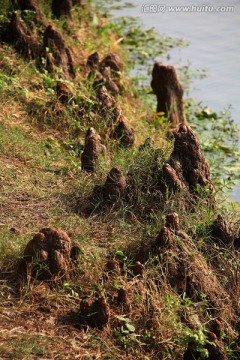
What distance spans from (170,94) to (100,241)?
158 inches

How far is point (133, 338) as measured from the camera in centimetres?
597

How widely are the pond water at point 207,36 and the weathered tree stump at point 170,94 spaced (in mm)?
624

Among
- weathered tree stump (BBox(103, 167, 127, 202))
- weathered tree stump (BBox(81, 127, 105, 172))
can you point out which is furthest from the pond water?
weathered tree stump (BBox(103, 167, 127, 202))

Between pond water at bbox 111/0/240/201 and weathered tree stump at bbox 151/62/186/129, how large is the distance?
0.62 metres

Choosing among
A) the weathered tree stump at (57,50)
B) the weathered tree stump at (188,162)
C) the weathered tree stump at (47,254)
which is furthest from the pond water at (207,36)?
the weathered tree stump at (47,254)

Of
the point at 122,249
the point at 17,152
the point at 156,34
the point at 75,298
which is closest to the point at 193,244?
the point at 122,249

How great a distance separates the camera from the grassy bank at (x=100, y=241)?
6008 millimetres

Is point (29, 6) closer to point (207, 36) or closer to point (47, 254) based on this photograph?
point (207, 36)

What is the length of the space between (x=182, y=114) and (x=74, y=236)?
4.22 metres

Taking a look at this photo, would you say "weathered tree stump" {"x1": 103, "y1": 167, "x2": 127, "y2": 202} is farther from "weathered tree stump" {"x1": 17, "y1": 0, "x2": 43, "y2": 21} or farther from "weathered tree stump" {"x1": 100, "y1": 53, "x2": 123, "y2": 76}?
"weathered tree stump" {"x1": 17, "y1": 0, "x2": 43, "y2": 21}

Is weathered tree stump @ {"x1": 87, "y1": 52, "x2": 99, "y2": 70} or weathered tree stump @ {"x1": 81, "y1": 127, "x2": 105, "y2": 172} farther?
weathered tree stump @ {"x1": 87, "y1": 52, "x2": 99, "y2": 70}

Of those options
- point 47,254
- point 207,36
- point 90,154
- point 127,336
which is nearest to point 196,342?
point 127,336

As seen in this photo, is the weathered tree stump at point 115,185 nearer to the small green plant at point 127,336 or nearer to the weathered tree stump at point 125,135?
the weathered tree stump at point 125,135

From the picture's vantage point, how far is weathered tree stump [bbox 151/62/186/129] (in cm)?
1071
